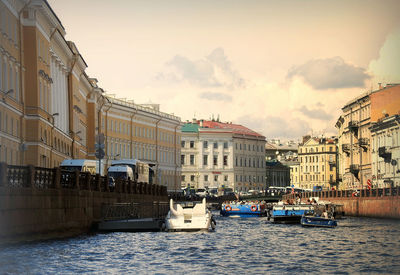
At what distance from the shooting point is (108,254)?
103ft

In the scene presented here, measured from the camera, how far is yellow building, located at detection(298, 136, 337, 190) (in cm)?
18562

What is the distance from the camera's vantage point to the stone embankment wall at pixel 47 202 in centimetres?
3091

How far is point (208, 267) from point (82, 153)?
6028 cm

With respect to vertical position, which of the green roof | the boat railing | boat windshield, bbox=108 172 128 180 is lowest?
the boat railing

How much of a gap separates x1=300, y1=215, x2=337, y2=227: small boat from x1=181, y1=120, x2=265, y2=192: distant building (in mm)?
112499

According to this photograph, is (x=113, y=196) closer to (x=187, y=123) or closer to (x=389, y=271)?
(x=389, y=271)

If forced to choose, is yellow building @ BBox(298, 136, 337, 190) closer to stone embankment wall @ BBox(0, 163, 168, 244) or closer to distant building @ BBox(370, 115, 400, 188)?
distant building @ BBox(370, 115, 400, 188)

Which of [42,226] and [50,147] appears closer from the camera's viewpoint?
[42,226]

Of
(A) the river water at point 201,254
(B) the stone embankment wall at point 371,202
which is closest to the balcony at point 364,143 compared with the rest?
(B) the stone embankment wall at point 371,202

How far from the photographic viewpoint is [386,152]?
91812mm

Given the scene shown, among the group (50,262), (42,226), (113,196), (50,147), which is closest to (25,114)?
(50,147)

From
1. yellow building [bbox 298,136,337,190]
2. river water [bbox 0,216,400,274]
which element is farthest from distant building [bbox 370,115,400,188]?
yellow building [bbox 298,136,337,190]

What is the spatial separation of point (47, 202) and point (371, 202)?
44.6 metres

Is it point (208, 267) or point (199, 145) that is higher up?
point (199, 145)
